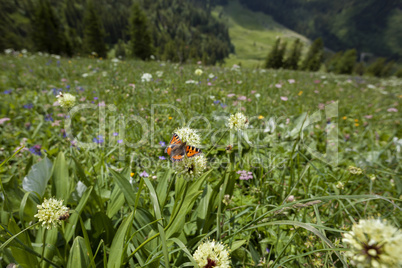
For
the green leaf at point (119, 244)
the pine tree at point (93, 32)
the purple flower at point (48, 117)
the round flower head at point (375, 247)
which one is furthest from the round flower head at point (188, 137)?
the pine tree at point (93, 32)

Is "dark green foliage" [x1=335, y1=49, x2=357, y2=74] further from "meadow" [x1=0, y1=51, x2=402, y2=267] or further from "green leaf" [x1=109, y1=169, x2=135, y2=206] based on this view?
"green leaf" [x1=109, y1=169, x2=135, y2=206]

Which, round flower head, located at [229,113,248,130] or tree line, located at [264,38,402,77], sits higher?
round flower head, located at [229,113,248,130]

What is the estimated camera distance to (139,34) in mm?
37906

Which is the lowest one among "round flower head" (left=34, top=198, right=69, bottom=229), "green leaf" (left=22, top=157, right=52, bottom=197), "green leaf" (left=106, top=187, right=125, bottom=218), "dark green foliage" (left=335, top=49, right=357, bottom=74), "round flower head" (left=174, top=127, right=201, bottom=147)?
"dark green foliage" (left=335, top=49, right=357, bottom=74)

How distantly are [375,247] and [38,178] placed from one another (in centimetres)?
284

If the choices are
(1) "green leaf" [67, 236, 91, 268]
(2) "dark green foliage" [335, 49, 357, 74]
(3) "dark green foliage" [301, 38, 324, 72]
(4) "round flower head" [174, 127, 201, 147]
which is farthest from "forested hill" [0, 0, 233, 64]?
(2) "dark green foliage" [335, 49, 357, 74]

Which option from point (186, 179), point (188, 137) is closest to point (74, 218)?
point (186, 179)

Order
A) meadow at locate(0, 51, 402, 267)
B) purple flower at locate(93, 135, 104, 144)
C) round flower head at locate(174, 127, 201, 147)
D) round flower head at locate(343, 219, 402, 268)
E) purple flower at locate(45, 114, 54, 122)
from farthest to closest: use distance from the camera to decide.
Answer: purple flower at locate(45, 114, 54, 122) → purple flower at locate(93, 135, 104, 144) → round flower head at locate(174, 127, 201, 147) → meadow at locate(0, 51, 402, 267) → round flower head at locate(343, 219, 402, 268)

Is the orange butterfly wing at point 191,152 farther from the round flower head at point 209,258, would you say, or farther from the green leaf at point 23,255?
the green leaf at point 23,255

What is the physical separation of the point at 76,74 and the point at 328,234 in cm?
935

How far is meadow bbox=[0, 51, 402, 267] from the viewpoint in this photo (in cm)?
142

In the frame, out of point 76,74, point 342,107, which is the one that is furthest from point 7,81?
point 342,107

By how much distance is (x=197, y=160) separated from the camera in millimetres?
1516

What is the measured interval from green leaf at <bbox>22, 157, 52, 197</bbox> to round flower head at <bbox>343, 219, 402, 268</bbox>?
2656mm
